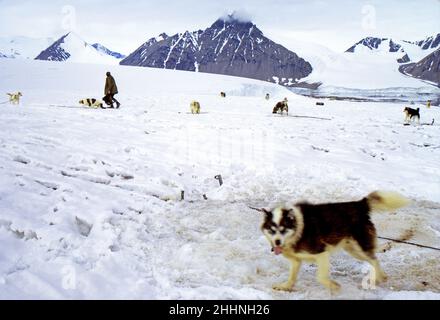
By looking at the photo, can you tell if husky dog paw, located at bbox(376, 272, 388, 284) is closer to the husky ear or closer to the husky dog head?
the husky dog head

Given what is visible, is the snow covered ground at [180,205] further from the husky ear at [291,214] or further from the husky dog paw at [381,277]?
the husky ear at [291,214]

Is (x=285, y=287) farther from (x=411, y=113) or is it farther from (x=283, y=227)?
(x=411, y=113)

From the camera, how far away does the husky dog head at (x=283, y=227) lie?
4.27m

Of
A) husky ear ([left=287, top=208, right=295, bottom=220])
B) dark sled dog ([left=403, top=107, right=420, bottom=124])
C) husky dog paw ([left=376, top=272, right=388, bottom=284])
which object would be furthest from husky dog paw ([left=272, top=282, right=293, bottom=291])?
dark sled dog ([left=403, top=107, right=420, bottom=124])

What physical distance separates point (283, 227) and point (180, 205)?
362cm

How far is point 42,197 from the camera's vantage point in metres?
6.60

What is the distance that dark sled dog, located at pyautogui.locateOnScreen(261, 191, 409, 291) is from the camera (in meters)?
4.32

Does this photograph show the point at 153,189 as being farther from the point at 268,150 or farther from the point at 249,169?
the point at 268,150

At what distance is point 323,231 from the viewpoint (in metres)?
4.43

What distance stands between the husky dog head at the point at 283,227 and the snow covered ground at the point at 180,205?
617 millimetres

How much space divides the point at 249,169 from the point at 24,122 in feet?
26.8

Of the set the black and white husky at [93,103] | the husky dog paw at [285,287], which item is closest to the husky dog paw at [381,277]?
the husky dog paw at [285,287]

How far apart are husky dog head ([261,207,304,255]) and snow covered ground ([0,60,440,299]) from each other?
0.62 metres
